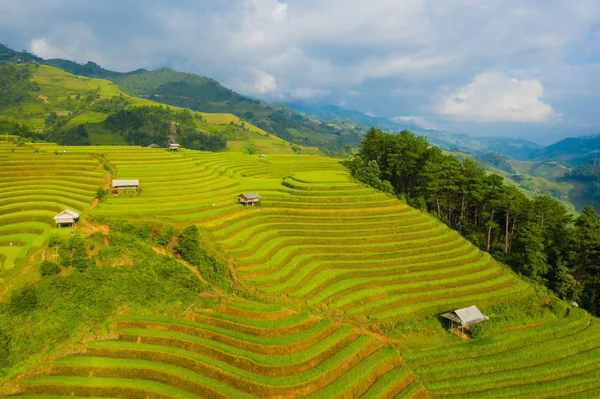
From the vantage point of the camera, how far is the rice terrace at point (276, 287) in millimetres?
15945

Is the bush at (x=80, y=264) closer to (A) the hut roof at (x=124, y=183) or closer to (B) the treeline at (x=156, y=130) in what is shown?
(A) the hut roof at (x=124, y=183)

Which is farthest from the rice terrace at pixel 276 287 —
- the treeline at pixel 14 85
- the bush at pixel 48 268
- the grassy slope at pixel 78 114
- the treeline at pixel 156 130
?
the treeline at pixel 14 85

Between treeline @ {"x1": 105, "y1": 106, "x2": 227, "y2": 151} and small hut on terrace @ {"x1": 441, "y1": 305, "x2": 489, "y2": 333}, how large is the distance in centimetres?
11347

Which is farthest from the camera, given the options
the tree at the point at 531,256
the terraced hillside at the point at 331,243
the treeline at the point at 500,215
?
the treeline at the point at 500,215

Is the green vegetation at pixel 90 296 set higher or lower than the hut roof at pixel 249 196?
lower

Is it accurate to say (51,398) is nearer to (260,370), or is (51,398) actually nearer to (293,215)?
(260,370)

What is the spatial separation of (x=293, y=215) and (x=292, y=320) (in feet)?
48.1

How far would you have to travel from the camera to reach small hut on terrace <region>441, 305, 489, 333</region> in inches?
865

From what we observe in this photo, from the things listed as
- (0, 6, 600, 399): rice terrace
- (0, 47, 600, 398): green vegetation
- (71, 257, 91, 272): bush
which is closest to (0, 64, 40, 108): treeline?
(0, 47, 600, 398): green vegetation

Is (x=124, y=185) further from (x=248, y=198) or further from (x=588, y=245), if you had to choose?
(x=588, y=245)

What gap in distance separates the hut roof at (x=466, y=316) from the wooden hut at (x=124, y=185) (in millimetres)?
28960

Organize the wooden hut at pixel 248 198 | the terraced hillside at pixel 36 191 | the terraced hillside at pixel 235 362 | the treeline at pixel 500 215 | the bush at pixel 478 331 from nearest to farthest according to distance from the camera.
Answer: the terraced hillside at pixel 235 362 → the bush at pixel 478 331 → the terraced hillside at pixel 36 191 → the wooden hut at pixel 248 198 → the treeline at pixel 500 215

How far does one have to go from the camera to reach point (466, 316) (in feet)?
72.7

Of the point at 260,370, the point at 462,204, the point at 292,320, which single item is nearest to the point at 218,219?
the point at 292,320
